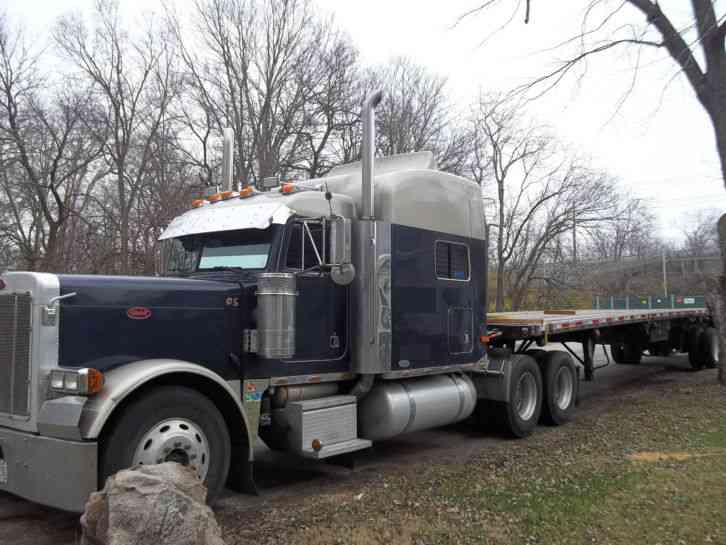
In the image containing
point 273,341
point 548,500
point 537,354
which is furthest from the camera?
point 537,354

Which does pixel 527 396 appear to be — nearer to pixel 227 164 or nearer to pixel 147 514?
pixel 227 164

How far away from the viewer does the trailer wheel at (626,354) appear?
53.6 feet

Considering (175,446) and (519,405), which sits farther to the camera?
(519,405)

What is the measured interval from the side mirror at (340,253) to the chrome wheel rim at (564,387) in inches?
194

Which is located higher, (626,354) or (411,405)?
(411,405)

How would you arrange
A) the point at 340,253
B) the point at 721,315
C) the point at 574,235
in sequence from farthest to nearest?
the point at 574,235
the point at 721,315
the point at 340,253

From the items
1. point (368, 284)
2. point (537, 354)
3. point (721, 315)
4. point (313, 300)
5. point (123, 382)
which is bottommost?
point (537, 354)

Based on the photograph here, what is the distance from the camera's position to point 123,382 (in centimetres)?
454

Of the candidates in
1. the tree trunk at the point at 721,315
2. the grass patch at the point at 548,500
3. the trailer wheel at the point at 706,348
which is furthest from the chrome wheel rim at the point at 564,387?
the trailer wheel at the point at 706,348

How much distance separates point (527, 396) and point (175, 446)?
5.60 m

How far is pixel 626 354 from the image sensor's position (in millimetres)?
16641

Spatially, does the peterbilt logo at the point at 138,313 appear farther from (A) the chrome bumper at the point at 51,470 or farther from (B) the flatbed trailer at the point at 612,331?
(B) the flatbed trailer at the point at 612,331

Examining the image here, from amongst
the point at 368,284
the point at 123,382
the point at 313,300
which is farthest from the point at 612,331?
the point at 123,382

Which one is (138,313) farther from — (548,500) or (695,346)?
(695,346)
